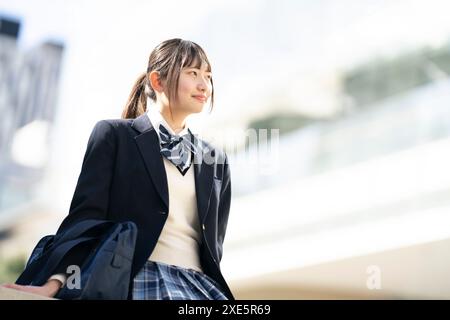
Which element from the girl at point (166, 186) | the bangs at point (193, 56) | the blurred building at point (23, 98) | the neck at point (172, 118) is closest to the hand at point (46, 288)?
the girl at point (166, 186)

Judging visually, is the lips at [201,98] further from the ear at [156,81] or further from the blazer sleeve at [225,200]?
the blazer sleeve at [225,200]

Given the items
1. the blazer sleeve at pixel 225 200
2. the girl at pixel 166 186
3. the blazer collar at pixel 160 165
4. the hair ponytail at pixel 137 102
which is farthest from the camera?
the hair ponytail at pixel 137 102

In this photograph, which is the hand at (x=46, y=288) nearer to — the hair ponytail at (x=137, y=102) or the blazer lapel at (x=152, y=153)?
the blazer lapel at (x=152, y=153)

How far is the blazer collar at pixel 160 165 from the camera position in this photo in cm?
245

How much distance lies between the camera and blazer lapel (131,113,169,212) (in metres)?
2.43

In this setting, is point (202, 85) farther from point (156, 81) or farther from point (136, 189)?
point (136, 189)

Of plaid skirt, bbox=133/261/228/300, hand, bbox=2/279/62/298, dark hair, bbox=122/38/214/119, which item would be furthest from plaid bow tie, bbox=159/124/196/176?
hand, bbox=2/279/62/298

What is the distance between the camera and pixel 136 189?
2434mm

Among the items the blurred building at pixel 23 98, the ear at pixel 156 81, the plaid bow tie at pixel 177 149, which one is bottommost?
the plaid bow tie at pixel 177 149

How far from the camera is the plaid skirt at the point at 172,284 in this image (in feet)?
7.32

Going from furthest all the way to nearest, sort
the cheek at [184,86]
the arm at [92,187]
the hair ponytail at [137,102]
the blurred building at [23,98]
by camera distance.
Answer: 1. the blurred building at [23,98]
2. the hair ponytail at [137,102]
3. the cheek at [184,86]
4. the arm at [92,187]

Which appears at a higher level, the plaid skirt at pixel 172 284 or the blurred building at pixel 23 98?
the blurred building at pixel 23 98

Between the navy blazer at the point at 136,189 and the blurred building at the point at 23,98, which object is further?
the blurred building at the point at 23,98
